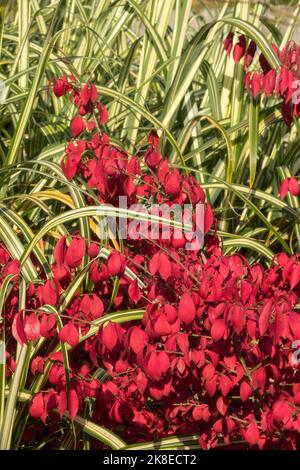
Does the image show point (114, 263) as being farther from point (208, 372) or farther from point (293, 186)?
point (293, 186)

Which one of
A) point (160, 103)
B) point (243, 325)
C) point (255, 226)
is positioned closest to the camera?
point (243, 325)

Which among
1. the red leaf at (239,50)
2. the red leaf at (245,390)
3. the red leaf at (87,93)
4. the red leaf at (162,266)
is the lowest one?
the red leaf at (245,390)

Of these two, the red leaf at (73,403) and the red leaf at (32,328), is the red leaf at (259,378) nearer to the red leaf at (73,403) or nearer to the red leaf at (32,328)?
the red leaf at (73,403)

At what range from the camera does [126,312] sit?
2.57 meters

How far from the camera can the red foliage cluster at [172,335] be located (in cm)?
228

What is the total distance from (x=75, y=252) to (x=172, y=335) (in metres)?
0.35

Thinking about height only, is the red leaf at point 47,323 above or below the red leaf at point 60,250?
below

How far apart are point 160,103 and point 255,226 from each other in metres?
0.89

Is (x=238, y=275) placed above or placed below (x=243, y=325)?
above

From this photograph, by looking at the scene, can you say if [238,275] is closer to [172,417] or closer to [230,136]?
[172,417]

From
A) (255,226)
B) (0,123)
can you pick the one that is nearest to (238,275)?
(255,226)

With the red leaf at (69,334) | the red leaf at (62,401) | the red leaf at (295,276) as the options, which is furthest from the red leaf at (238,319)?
the red leaf at (62,401)

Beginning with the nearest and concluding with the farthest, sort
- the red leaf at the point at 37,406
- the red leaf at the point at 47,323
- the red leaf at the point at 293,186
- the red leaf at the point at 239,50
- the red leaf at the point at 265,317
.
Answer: the red leaf at the point at 265,317
the red leaf at the point at 47,323
the red leaf at the point at 37,406
the red leaf at the point at 293,186
the red leaf at the point at 239,50
